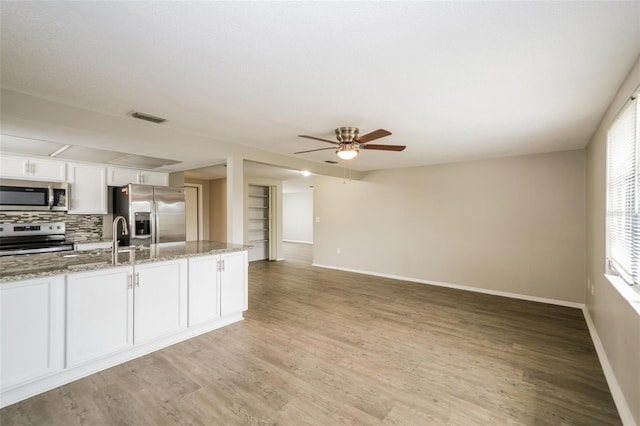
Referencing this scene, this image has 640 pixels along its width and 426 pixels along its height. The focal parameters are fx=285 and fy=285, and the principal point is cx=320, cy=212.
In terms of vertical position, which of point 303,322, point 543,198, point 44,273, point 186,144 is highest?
point 186,144

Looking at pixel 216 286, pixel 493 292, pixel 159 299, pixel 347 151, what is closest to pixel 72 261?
pixel 159 299

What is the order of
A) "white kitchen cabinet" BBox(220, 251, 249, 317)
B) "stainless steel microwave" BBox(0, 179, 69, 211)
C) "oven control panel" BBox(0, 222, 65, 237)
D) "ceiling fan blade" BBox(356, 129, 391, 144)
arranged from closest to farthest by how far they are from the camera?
"ceiling fan blade" BBox(356, 129, 391, 144) → "white kitchen cabinet" BBox(220, 251, 249, 317) → "stainless steel microwave" BBox(0, 179, 69, 211) → "oven control panel" BBox(0, 222, 65, 237)

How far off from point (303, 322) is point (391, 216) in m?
3.28

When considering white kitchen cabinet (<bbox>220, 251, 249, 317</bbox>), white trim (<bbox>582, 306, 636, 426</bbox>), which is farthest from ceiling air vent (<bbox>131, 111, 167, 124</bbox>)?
white trim (<bbox>582, 306, 636, 426</bbox>)

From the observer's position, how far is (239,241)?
157 inches

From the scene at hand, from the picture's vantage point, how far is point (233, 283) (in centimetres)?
348

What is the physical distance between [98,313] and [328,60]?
269cm

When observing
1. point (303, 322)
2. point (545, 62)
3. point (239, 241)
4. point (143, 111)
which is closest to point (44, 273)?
point (143, 111)

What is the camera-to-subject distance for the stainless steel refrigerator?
484 cm

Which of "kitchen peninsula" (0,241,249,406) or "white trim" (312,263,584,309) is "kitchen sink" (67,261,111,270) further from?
"white trim" (312,263,584,309)

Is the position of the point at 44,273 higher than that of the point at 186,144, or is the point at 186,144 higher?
the point at 186,144

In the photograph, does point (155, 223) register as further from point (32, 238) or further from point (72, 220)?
point (32, 238)

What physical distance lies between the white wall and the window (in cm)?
992

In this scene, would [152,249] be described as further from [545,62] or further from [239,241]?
[545,62]
